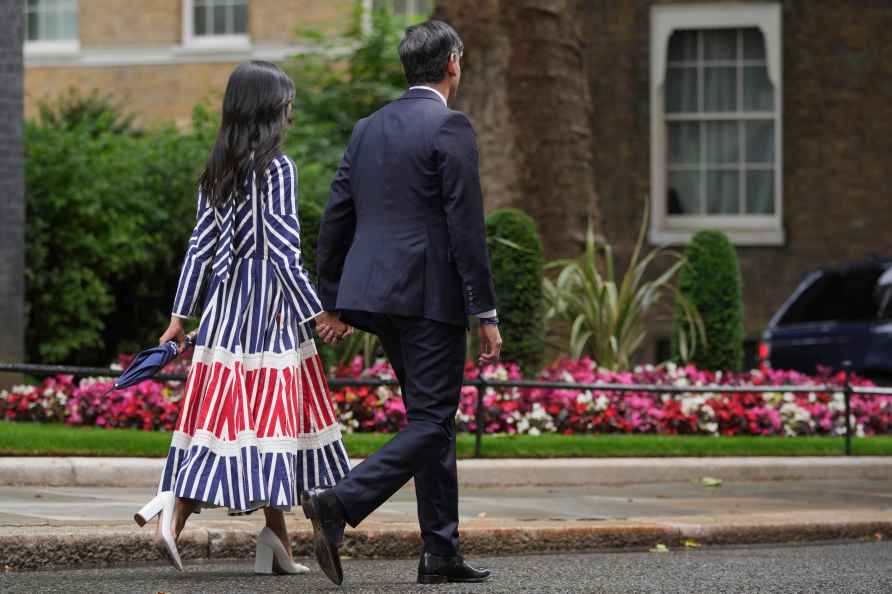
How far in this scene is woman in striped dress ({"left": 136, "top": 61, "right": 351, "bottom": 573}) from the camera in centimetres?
613

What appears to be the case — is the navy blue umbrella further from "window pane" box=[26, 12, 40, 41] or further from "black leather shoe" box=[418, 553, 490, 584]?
"window pane" box=[26, 12, 40, 41]

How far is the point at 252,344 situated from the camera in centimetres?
625

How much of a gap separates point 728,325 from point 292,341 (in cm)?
781

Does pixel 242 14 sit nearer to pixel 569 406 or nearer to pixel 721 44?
pixel 721 44

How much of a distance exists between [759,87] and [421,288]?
14.8 metres

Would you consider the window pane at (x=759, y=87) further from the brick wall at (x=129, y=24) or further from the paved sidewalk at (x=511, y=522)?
the paved sidewalk at (x=511, y=522)

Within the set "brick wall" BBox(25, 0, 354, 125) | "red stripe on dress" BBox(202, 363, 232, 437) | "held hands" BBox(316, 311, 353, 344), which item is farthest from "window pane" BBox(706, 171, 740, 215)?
"red stripe on dress" BBox(202, 363, 232, 437)

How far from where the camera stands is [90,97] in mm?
23375

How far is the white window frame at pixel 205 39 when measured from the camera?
24.8m

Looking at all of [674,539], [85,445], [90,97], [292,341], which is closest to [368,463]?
[292,341]

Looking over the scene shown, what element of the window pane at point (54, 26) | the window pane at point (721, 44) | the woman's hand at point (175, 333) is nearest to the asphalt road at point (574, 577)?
the woman's hand at point (175, 333)

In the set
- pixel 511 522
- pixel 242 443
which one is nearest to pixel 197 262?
pixel 242 443

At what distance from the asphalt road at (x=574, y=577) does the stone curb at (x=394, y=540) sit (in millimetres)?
105

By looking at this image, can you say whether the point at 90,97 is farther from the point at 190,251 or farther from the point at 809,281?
the point at 190,251
